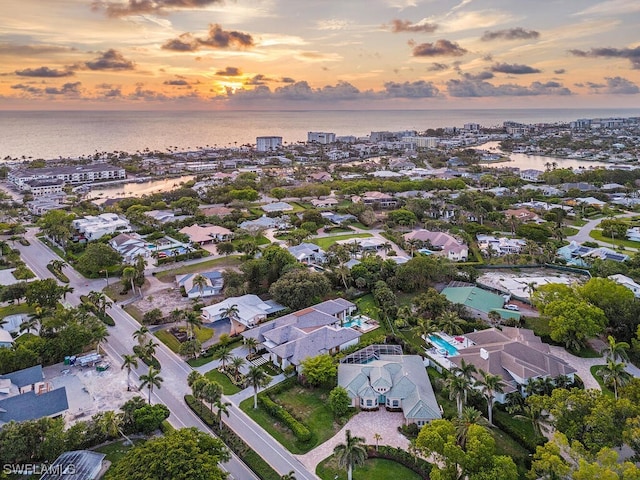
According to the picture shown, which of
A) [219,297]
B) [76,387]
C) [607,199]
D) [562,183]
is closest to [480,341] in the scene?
[219,297]

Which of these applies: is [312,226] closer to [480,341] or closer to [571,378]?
[480,341]

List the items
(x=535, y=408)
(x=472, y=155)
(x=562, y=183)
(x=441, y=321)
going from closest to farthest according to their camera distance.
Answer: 1. (x=535, y=408)
2. (x=441, y=321)
3. (x=562, y=183)
4. (x=472, y=155)

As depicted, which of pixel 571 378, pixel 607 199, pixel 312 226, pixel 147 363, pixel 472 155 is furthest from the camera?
pixel 472 155

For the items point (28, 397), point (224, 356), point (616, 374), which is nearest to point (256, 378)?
point (224, 356)

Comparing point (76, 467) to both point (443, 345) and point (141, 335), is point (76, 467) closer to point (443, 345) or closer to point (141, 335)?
point (141, 335)

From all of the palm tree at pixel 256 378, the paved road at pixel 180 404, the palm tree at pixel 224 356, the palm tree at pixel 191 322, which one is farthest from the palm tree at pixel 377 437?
the palm tree at pixel 191 322
